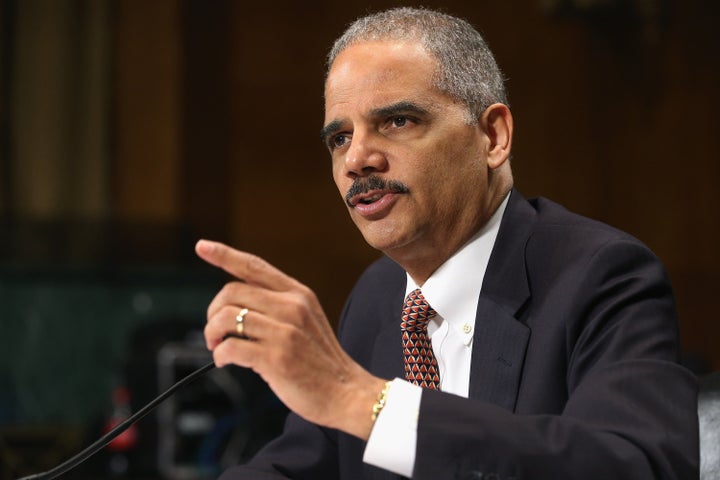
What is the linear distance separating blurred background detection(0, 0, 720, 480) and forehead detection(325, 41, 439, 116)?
2650 mm

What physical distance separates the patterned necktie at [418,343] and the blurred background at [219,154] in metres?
2.52

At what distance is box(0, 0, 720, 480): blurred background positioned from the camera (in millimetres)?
5133

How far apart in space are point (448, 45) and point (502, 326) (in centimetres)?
50

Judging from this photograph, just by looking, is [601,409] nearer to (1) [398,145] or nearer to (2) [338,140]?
(1) [398,145]

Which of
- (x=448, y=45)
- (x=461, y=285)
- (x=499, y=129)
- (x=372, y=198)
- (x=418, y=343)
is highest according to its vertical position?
(x=448, y=45)

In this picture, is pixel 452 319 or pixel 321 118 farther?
pixel 321 118

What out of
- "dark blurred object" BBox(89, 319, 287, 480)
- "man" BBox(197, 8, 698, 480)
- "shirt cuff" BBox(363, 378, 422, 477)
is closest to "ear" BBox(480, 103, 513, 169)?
"man" BBox(197, 8, 698, 480)

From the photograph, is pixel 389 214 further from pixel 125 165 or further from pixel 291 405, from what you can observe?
pixel 125 165

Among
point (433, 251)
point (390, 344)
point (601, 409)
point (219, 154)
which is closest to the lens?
point (601, 409)

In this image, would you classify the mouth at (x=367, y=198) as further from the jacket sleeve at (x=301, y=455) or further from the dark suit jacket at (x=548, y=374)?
the jacket sleeve at (x=301, y=455)

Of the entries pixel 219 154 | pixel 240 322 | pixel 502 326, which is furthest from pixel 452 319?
pixel 219 154

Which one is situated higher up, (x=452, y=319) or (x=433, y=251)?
(x=433, y=251)

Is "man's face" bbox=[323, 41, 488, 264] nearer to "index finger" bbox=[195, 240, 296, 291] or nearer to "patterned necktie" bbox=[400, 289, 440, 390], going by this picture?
"patterned necktie" bbox=[400, 289, 440, 390]

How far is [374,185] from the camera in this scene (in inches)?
65.9
